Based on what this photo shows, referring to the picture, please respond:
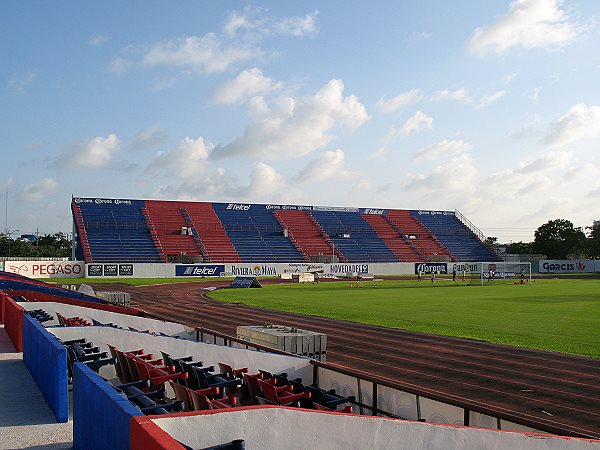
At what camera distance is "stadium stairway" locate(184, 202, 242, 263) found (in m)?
77.8

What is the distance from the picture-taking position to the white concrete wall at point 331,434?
5094 millimetres

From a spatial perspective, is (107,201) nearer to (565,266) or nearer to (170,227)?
(170,227)

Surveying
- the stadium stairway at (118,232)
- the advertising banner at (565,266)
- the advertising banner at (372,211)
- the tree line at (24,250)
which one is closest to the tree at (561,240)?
the advertising banner at (565,266)

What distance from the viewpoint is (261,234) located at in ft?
284

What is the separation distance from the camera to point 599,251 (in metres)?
113

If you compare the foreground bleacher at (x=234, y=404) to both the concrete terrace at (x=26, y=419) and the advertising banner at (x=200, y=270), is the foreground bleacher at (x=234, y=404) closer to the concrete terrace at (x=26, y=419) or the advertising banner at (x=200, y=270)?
the concrete terrace at (x=26, y=419)

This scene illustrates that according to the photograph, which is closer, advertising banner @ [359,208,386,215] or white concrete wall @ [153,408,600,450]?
white concrete wall @ [153,408,600,450]

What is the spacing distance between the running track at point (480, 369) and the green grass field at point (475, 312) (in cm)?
182

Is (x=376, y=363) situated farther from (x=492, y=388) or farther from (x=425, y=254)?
(x=425, y=254)

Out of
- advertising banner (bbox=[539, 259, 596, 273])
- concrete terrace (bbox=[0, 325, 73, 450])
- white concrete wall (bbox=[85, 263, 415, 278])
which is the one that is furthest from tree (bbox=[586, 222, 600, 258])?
concrete terrace (bbox=[0, 325, 73, 450])

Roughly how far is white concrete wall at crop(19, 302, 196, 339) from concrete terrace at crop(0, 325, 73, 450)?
568 centimetres

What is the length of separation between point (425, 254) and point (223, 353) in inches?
3239

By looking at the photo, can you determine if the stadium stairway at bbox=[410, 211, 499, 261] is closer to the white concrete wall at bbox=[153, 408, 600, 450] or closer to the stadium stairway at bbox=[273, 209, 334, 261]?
the stadium stairway at bbox=[273, 209, 334, 261]

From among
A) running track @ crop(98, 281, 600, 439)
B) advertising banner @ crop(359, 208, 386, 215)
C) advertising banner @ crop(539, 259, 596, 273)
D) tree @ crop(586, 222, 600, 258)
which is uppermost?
advertising banner @ crop(359, 208, 386, 215)
